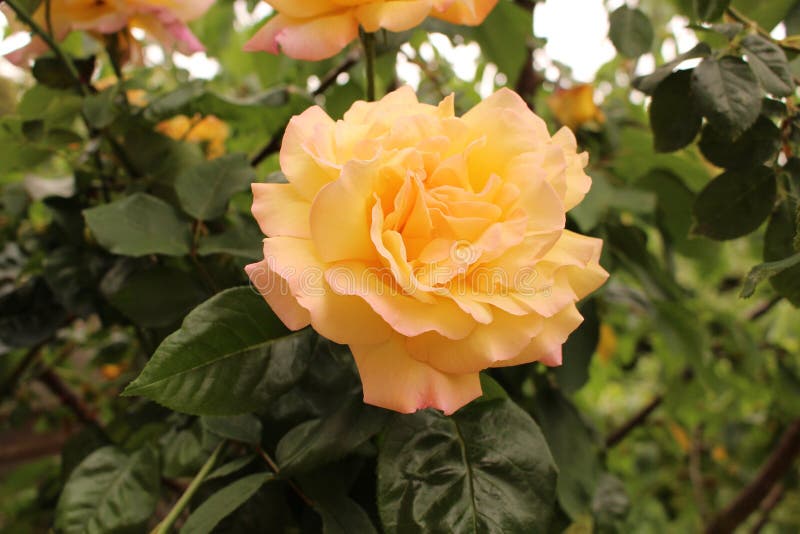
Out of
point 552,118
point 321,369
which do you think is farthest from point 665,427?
point 321,369

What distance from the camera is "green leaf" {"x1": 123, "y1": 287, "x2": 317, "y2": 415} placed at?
284mm

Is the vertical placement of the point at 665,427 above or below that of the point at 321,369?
below

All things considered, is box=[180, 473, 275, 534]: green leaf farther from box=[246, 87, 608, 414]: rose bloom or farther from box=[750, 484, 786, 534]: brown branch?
box=[750, 484, 786, 534]: brown branch

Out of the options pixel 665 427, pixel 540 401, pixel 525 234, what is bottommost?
pixel 665 427

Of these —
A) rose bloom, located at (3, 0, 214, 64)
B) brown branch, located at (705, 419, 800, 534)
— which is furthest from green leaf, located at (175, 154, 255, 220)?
brown branch, located at (705, 419, 800, 534)

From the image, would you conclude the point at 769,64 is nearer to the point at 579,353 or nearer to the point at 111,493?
the point at 579,353

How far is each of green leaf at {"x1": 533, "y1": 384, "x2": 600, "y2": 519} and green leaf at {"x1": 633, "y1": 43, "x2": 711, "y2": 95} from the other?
0.25 m

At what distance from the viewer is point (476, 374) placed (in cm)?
28

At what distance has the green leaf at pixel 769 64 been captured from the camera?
0.36 metres

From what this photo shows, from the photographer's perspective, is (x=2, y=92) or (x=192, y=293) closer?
(x=192, y=293)

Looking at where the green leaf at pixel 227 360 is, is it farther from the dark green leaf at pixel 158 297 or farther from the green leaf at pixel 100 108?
the green leaf at pixel 100 108

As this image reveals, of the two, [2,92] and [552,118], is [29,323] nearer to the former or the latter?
Result: [2,92]

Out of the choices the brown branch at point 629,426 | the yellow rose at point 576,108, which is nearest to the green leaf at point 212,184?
the yellow rose at point 576,108

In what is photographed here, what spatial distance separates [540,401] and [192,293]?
0.28m
